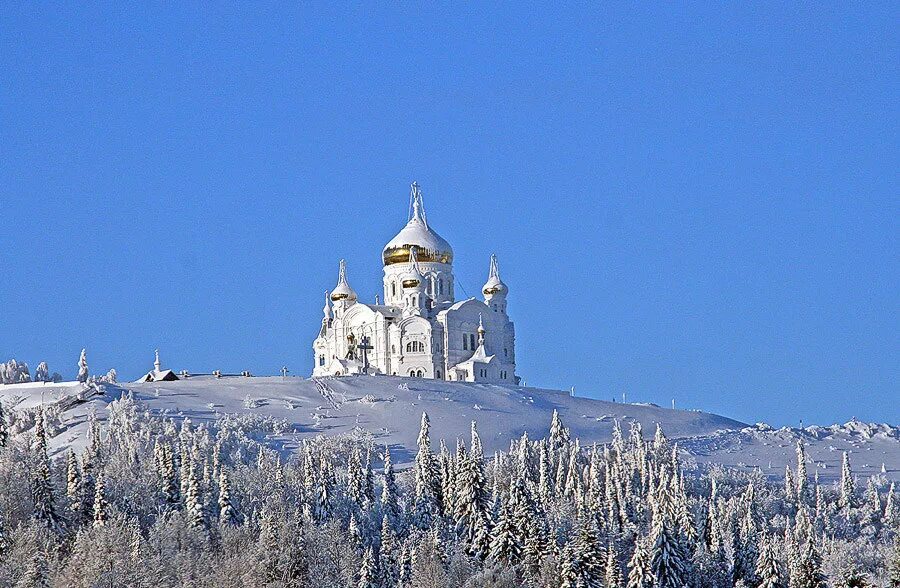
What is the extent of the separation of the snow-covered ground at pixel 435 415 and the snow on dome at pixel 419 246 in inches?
418

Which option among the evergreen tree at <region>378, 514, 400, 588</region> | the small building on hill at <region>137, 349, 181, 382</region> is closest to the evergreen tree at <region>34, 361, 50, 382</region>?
Answer: the small building on hill at <region>137, 349, 181, 382</region>

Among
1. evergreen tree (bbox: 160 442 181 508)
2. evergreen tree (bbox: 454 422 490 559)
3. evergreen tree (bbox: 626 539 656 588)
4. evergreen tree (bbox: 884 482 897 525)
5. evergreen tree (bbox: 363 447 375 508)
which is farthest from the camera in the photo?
evergreen tree (bbox: 884 482 897 525)

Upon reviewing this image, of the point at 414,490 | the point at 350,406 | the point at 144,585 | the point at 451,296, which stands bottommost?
the point at 144,585

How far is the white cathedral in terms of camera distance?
117m

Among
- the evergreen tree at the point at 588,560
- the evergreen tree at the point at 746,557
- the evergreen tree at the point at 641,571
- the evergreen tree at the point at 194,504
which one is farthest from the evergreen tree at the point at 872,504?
the evergreen tree at the point at 194,504

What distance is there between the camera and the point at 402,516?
82.1 metres

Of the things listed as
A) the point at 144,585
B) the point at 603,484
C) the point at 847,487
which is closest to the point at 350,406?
the point at 603,484

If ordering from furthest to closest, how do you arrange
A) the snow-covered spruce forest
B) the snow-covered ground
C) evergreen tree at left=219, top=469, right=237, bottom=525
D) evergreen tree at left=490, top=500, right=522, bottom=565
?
the snow-covered ground, evergreen tree at left=219, top=469, right=237, bottom=525, evergreen tree at left=490, top=500, right=522, bottom=565, the snow-covered spruce forest

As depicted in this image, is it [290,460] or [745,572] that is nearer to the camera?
[745,572]

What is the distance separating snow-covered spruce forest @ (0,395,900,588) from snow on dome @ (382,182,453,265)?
21364 mm

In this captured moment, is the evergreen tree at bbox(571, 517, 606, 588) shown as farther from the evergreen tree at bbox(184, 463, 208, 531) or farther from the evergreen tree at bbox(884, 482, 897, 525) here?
the evergreen tree at bbox(884, 482, 897, 525)

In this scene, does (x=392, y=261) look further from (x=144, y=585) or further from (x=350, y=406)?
(x=144, y=585)

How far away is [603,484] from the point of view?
92688 millimetres

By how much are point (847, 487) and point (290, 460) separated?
31689 mm
